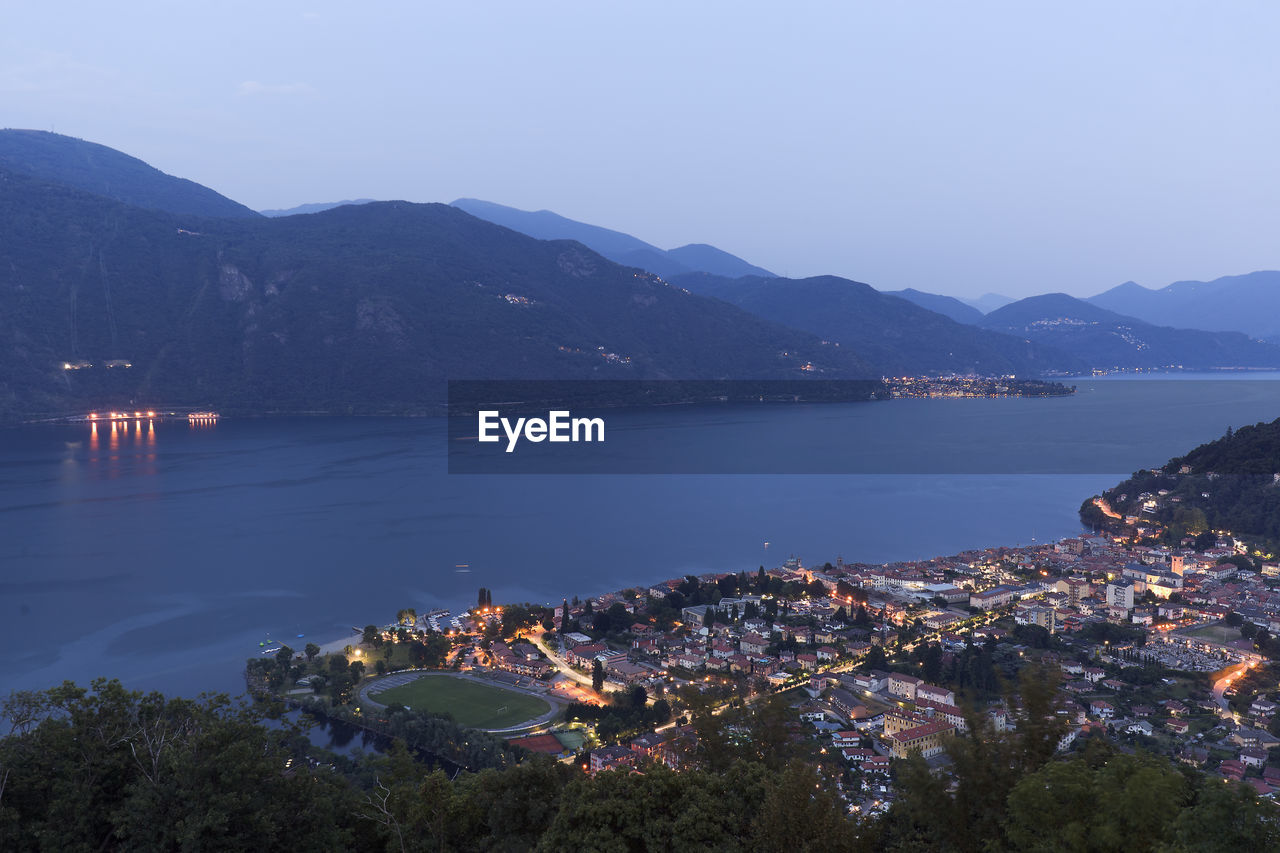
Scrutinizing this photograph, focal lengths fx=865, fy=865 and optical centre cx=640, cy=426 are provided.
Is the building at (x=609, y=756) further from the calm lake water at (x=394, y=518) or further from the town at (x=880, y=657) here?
the calm lake water at (x=394, y=518)

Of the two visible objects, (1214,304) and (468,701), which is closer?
(468,701)

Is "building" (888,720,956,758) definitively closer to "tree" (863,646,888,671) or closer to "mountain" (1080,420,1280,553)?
"tree" (863,646,888,671)

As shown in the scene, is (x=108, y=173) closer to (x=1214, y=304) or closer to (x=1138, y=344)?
(x=1138, y=344)

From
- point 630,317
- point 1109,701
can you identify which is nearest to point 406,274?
point 630,317

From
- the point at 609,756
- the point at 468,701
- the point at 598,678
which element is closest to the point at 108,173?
the point at 468,701

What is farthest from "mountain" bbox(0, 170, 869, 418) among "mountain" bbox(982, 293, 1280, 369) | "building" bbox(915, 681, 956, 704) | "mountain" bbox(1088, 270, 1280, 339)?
"mountain" bbox(1088, 270, 1280, 339)

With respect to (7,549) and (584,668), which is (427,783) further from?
(7,549)
